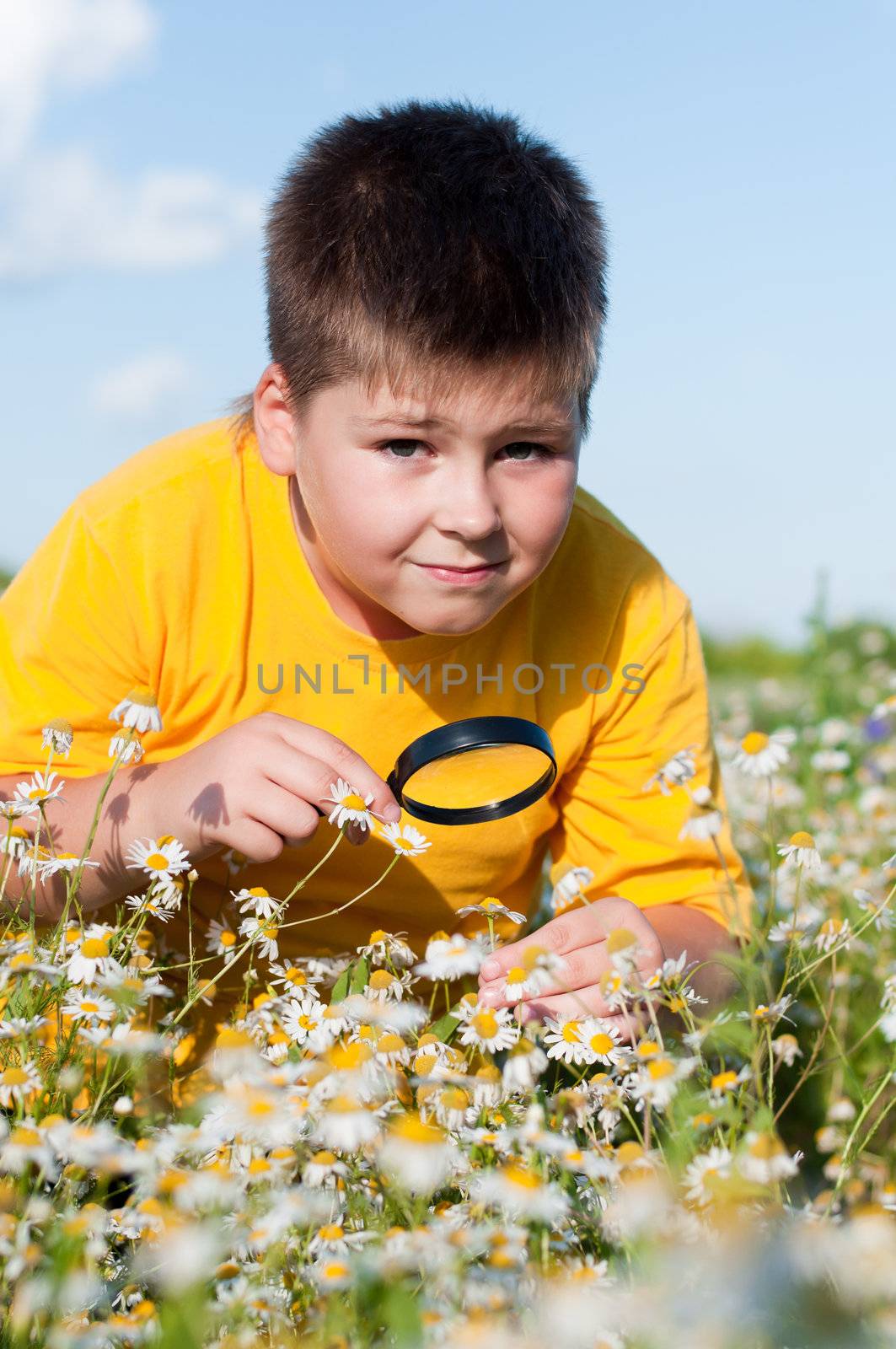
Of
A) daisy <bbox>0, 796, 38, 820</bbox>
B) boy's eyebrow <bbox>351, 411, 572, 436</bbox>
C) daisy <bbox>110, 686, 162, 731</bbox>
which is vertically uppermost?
boy's eyebrow <bbox>351, 411, 572, 436</bbox>

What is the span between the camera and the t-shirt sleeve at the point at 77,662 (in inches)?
108

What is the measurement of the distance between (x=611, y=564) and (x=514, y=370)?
0.85 metres

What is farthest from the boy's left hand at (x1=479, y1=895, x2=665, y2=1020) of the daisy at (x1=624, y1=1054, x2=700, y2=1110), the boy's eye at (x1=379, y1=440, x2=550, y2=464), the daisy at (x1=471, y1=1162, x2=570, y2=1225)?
the boy's eye at (x1=379, y1=440, x2=550, y2=464)

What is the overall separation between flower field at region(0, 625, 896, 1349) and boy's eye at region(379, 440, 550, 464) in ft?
2.01

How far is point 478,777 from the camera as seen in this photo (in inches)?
104

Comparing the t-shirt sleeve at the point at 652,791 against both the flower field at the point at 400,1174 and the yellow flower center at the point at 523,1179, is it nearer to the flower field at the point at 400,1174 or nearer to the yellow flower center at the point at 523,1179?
the flower field at the point at 400,1174

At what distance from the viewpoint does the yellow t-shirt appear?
9.12 ft

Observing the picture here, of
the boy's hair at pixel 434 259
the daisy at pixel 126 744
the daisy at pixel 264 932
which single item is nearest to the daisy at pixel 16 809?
the daisy at pixel 126 744

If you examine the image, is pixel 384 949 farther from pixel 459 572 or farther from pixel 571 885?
pixel 459 572

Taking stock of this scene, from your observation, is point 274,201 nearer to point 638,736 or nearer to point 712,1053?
point 638,736

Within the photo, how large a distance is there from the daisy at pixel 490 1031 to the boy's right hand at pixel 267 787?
1.21ft

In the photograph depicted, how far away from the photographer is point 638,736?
306 centimetres

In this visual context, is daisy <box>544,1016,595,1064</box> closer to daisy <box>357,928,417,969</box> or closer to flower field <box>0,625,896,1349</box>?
flower field <box>0,625,896,1349</box>

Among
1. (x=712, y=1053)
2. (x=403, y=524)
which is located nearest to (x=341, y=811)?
(x=403, y=524)
